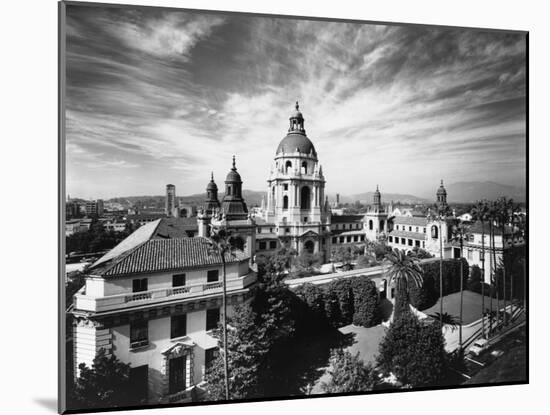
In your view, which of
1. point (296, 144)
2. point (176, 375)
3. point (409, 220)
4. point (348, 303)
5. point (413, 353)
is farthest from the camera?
point (409, 220)

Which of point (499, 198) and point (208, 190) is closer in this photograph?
point (208, 190)

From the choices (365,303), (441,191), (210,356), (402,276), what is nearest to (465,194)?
(441,191)

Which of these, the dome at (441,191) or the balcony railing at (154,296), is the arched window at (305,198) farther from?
the dome at (441,191)

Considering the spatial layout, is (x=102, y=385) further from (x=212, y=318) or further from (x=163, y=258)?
(x=163, y=258)

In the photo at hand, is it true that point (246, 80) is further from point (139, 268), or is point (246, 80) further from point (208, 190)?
point (139, 268)

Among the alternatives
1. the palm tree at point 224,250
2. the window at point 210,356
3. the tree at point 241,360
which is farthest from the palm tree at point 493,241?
the window at point 210,356

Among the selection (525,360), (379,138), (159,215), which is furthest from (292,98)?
(525,360)
